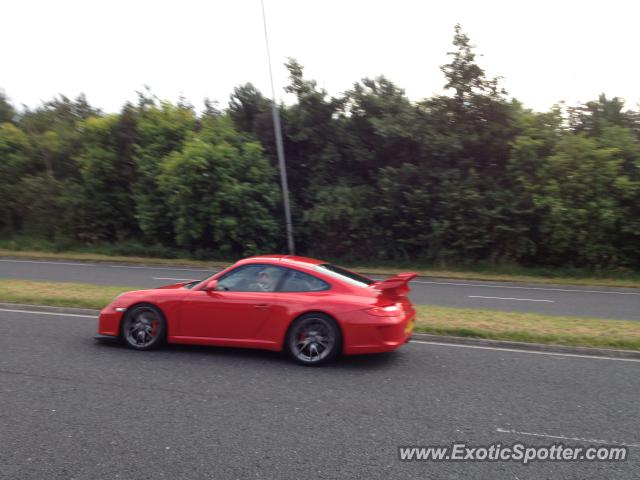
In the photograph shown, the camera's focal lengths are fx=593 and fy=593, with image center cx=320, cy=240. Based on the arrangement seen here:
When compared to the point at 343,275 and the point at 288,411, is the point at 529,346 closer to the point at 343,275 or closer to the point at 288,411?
the point at 343,275

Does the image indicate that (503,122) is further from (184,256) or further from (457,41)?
(184,256)

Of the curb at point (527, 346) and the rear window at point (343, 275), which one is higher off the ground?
the rear window at point (343, 275)

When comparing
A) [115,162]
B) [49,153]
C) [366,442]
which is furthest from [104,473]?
[49,153]

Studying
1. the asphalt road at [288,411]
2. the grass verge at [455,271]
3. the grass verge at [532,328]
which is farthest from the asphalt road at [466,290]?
the asphalt road at [288,411]

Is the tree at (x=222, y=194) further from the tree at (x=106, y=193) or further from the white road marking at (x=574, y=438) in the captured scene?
the white road marking at (x=574, y=438)

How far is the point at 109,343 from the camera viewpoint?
8.18 m

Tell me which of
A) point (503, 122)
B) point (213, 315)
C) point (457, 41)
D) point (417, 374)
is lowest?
point (417, 374)

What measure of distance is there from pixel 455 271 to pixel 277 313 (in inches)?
604

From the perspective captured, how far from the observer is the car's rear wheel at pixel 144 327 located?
25.3 feet

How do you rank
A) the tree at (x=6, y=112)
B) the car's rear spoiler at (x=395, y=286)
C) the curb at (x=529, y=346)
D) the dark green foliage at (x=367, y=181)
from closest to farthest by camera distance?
1. the car's rear spoiler at (x=395, y=286)
2. the curb at (x=529, y=346)
3. the dark green foliage at (x=367, y=181)
4. the tree at (x=6, y=112)

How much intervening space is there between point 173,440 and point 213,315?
279 cm

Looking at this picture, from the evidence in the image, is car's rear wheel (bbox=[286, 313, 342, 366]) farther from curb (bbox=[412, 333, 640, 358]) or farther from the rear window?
curb (bbox=[412, 333, 640, 358])

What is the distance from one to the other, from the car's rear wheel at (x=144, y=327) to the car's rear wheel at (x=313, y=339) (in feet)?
5.73

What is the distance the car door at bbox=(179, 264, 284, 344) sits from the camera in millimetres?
7387
